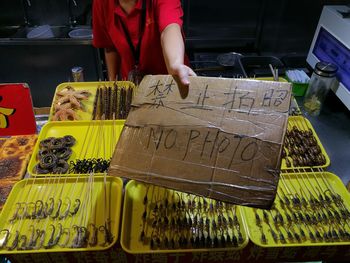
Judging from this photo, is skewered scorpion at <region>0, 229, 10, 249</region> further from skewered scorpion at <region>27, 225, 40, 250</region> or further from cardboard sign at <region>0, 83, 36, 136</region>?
cardboard sign at <region>0, 83, 36, 136</region>

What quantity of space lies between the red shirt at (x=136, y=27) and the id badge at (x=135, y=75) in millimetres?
39

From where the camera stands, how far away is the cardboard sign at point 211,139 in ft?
4.14

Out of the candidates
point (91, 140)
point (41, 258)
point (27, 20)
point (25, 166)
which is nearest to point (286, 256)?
point (41, 258)

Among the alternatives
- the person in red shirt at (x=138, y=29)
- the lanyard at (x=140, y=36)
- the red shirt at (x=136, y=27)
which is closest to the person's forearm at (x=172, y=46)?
the person in red shirt at (x=138, y=29)

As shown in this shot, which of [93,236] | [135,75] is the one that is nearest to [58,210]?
[93,236]

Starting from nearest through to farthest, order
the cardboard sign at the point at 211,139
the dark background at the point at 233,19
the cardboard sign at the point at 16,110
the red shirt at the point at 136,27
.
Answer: the cardboard sign at the point at 211,139, the cardboard sign at the point at 16,110, the red shirt at the point at 136,27, the dark background at the point at 233,19

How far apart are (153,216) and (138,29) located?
1634 mm

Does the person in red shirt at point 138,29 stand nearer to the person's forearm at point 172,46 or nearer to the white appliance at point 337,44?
the person's forearm at point 172,46

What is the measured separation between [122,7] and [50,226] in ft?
5.99

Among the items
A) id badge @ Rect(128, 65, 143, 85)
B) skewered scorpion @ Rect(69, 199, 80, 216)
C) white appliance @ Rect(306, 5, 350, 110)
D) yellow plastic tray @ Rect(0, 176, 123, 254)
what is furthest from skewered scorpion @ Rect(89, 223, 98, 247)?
white appliance @ Rect(306, 5, 350, 110)

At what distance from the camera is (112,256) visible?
66.8 inches

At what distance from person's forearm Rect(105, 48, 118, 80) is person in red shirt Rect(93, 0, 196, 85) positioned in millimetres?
37

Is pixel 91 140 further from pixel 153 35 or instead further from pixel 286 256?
pixel 286 256

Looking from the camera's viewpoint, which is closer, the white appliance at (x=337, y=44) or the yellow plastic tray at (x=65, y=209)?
the yellow plastic tray at (x=65, y=209)
